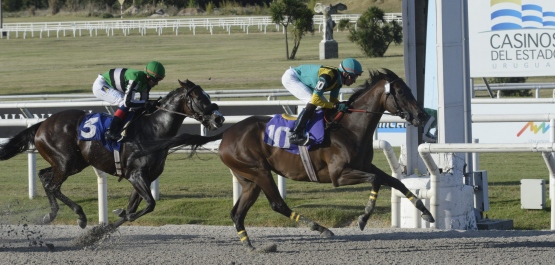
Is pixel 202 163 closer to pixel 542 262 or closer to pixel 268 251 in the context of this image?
pixel 268 251

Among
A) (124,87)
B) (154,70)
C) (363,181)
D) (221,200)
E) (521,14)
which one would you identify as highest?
(521,14)

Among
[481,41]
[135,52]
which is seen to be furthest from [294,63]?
[481,41]

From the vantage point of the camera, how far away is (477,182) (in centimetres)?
754

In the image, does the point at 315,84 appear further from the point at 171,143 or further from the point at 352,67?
the point at 171,143

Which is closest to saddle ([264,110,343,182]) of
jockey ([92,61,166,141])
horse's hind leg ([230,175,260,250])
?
horse's hind leg ([230,175,260,250])

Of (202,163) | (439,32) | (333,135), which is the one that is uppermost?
(439,32)

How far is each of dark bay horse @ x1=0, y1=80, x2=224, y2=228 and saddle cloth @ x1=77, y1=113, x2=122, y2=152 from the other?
5cm

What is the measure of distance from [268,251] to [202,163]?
591 centimetres

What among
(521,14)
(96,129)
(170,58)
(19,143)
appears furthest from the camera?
(170,58)

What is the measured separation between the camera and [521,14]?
12.9 meters

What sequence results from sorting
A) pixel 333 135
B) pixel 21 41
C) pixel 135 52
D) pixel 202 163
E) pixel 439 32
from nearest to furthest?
pixel 333 135, pixel 439 32, pixel 202 163, pixel 135 52, pixel 21 41

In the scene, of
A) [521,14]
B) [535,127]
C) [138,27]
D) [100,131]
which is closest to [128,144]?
[100,131]

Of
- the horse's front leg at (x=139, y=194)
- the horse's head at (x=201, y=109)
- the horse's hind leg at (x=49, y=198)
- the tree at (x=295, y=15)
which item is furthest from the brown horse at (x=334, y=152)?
the tree at (x=295, y=15)

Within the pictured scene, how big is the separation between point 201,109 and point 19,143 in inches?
67.9
